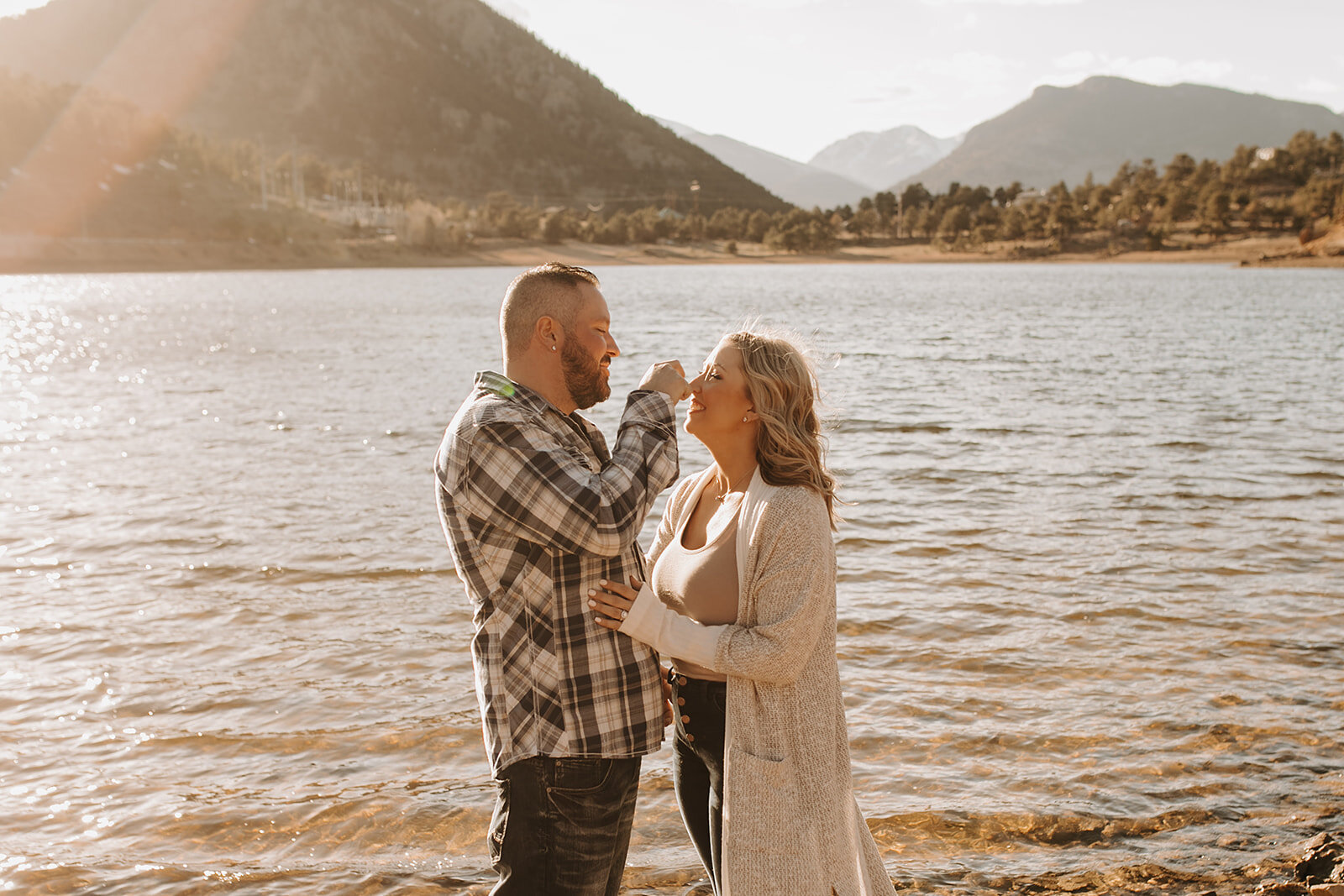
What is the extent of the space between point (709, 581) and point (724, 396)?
659mm

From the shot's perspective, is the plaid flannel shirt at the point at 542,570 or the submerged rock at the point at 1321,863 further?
the submerged rock at the point at 1321,863

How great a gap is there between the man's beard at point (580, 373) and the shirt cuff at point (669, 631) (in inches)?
26.3

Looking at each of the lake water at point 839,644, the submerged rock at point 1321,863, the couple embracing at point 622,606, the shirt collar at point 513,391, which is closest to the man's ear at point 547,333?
the couple embracing at point 622,606

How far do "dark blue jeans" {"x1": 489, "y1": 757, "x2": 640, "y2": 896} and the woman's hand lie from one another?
451 millimetres

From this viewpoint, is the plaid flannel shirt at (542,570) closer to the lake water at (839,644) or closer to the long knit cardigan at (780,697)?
the long knit cardigan at (780,697)

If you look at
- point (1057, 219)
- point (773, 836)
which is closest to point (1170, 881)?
point (773, 836)

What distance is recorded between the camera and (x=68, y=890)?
559cm

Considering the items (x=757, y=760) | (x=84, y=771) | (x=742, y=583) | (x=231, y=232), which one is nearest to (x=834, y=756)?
(x=757, y=760)

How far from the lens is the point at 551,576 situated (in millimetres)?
3316

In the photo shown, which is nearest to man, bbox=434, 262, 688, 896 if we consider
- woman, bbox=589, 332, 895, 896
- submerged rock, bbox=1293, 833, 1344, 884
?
woman, bbox=589, 332, 895, 896

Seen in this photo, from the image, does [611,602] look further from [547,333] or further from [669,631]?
[547,333]

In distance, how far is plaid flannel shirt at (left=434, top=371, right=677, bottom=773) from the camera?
319 centimetres

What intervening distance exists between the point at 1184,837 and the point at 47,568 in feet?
39.9

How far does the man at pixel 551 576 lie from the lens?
3195 millimetres
